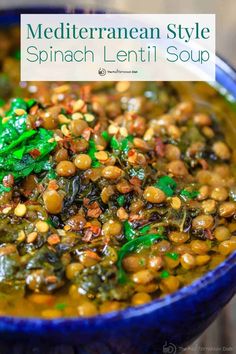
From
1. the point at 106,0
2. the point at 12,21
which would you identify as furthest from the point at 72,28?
the point at 106,0

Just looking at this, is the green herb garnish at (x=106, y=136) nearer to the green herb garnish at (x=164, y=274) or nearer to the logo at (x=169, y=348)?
the green herb garnish at (x=164, y=274)

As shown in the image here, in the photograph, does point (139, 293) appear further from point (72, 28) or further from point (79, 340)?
point (72, 28)

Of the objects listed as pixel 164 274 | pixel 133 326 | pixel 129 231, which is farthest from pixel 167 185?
pixel 133 326

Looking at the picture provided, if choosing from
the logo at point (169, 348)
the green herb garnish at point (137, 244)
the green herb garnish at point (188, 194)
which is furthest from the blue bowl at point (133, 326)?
the green herb garnish at point (188, 194)

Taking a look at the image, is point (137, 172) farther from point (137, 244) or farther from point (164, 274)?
point (164, 274)

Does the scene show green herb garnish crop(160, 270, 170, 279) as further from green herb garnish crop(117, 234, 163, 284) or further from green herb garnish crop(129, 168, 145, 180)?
green herb garnish crop(129, 168, 145, 180)

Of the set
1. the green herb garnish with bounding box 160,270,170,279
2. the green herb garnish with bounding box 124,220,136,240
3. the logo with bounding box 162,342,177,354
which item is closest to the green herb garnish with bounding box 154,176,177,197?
the green herb garnish with bounding box 124,220,136,240
